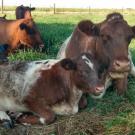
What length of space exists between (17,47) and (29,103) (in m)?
5.84

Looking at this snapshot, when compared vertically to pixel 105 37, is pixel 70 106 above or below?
below

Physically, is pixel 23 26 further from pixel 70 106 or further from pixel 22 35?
pixel 70 106

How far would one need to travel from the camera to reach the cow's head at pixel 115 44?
25.5ft

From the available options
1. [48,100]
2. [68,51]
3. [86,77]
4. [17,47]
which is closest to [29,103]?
[48,100]

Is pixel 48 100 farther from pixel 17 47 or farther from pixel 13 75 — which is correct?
pixel 17 47

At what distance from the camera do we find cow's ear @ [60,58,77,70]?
23.4 feet

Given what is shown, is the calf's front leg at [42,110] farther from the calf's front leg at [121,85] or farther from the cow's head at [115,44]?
the calf's front leg at [121,85]

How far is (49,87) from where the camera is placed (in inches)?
288

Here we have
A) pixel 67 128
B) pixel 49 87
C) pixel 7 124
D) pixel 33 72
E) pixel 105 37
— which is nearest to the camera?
pixel 67 128

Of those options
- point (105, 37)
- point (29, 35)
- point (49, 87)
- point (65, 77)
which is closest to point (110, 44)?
point (105, 37)

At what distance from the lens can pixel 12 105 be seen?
7.43 m

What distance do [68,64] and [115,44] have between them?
1.16 m

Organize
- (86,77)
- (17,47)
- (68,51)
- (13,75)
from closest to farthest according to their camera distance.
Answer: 1. (86,77)
2. (13,75)
3. (68,51)
4. (17,47)

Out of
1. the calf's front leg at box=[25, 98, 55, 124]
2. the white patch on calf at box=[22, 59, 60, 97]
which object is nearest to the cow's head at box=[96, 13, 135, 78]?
the white patch on calf at box=[22, 59, 60, 97]
